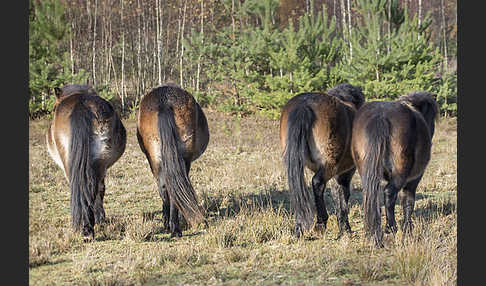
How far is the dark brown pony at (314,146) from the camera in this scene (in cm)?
547

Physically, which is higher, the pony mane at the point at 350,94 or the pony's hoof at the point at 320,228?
the pony mane at the point at 350,94

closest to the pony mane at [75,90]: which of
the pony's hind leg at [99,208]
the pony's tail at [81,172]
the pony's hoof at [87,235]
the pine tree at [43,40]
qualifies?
the pony's tail at [81,172]

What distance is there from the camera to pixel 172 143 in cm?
564

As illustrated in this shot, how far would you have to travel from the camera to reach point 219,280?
165 inches

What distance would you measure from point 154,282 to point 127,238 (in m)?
1.49

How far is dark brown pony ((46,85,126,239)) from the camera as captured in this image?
5.49 meters

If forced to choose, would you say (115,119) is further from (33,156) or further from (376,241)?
(33,156)

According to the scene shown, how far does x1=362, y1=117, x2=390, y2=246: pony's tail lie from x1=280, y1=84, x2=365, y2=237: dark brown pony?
0.60m

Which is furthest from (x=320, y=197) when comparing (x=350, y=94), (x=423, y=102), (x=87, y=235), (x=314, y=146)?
(x=87, y=235)

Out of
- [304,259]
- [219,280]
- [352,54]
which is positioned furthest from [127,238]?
[352,54]

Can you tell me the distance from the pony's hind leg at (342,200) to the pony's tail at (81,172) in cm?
302

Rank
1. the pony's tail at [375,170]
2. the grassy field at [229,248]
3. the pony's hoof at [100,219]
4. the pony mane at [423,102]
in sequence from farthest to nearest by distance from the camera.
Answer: the pony's hoof at [100,219]
the pony mane at [423,102]
the pony's tail at [375,170]
the grassy field at [229,248]

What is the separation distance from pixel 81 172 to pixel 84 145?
315 millimetres

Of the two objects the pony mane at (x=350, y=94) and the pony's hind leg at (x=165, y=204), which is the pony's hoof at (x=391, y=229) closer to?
the pony mane at (x=350, y=94)
